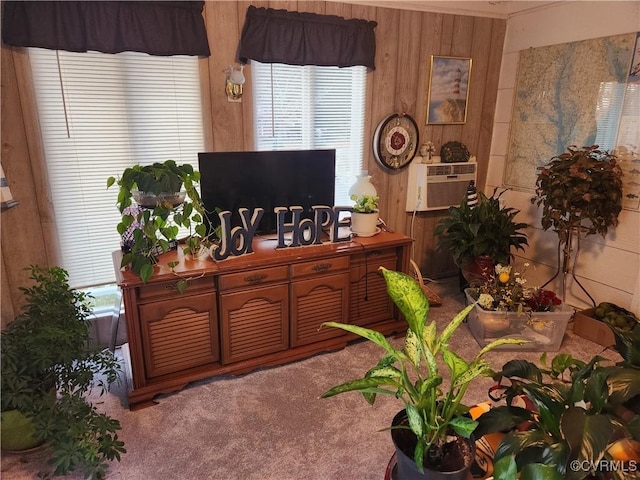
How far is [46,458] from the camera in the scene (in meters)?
1.79

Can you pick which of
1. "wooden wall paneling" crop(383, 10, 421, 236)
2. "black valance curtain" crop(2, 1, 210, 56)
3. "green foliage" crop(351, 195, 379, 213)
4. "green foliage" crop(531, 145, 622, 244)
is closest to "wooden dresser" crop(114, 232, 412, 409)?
"green foliage" crop(351, 195, 379, 213)

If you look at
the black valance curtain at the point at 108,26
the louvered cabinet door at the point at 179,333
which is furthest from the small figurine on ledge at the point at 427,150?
the louvered cabinet door at the point at 179,333

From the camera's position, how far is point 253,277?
2256 mm

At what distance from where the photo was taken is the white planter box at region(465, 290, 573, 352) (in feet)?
8.38

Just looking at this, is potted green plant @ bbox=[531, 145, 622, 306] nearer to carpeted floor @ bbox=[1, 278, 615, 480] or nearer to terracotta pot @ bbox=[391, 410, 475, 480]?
carpeted floor @ bbox=[1, 278, 615, 480]

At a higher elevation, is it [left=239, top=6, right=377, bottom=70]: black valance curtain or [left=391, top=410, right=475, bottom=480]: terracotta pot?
[left=239, top=6, right=377, bottom=70]: black valance curtain

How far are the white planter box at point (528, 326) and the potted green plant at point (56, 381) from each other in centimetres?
206

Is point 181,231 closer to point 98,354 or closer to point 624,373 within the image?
point 98,354

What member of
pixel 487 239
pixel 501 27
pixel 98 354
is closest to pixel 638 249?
pixel 487 239

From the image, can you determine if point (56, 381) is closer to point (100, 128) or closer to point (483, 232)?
point (100, 128)

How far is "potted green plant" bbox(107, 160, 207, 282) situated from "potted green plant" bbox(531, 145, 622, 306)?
2.18 m

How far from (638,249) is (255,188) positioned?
7.96ft

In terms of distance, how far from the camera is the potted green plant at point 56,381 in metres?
1.58

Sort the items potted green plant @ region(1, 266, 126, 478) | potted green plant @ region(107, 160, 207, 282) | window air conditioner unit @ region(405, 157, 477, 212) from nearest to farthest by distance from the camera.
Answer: potted green plant @ region(1, 266, 126, 478), potted green plant @ region(107, 160, 207, 282), window air conditioner unit @ region(405, 157, 477, 212)
